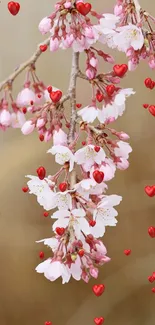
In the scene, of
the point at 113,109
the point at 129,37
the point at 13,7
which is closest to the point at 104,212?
the point at 113,109

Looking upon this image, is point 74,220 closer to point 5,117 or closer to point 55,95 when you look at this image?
point 55,95

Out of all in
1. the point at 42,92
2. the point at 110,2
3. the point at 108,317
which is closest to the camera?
the point at 42,92

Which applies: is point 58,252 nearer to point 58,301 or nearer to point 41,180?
point 41,180

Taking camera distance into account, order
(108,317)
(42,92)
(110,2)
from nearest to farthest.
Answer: (42,92) < (110,2) < (108,317)

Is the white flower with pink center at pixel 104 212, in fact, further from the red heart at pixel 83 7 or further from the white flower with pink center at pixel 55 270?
the red heart at pixel 83 7

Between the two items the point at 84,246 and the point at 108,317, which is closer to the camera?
the point at 84,246

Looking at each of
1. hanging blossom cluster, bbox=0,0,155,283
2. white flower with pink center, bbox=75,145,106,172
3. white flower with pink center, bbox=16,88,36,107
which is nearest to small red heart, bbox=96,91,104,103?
hanging blossom cluster, bbox=0,0,155,283

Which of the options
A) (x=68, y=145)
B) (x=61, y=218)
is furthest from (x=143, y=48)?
(x=61, y=218)

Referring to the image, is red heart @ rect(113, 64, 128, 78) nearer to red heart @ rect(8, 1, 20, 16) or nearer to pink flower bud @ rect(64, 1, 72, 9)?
pink flower bud @ rect(64, 1, 72, 9)
